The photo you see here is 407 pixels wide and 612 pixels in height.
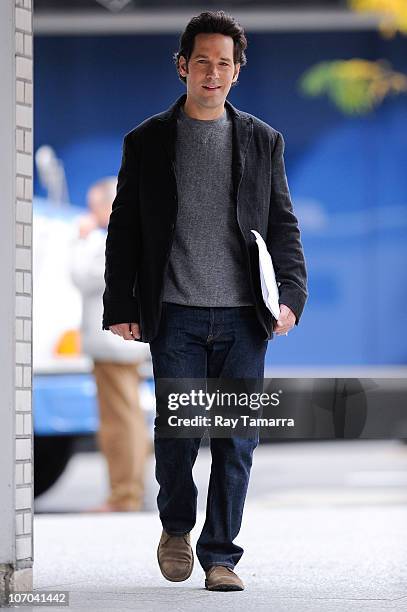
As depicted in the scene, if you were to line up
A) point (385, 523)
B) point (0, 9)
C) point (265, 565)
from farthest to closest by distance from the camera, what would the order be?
1. point (385, 523)
2. point (265, 565)
3. point (0, 9)

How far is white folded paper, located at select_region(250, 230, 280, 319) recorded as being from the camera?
199 inches

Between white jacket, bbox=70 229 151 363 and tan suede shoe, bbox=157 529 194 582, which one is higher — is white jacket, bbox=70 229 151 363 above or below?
above

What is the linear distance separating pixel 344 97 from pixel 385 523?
2.72 meters

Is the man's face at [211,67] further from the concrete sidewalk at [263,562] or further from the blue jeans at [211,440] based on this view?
the concrete sidewalk at [263,562]

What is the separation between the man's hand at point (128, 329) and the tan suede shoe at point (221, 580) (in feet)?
2.65

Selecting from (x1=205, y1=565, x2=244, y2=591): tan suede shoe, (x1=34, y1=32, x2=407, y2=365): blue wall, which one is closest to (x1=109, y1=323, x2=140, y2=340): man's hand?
(x1=205, y1=565, x2=244, y2=591): tan suede shoe

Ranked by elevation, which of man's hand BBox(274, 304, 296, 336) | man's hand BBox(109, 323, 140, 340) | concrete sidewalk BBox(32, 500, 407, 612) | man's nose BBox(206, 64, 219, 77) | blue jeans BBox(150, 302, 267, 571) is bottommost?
concrete sidewalk BBox(32, 500, 407, 612)

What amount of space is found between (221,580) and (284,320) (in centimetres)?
88

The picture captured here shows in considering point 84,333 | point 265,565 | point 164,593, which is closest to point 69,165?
point 84,333

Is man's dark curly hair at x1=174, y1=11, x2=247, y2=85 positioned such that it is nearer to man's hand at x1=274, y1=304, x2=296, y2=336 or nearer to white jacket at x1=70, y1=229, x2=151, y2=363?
man's hand at x1=274, y1=304, x2=296, y2=336

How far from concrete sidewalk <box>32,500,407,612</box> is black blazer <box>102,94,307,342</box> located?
86 centimetres

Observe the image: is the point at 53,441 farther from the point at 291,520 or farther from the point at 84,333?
the point at 291,520

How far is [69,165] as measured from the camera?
8.93 m

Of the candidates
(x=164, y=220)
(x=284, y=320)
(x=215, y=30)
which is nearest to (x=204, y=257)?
(x=164, y=220)
